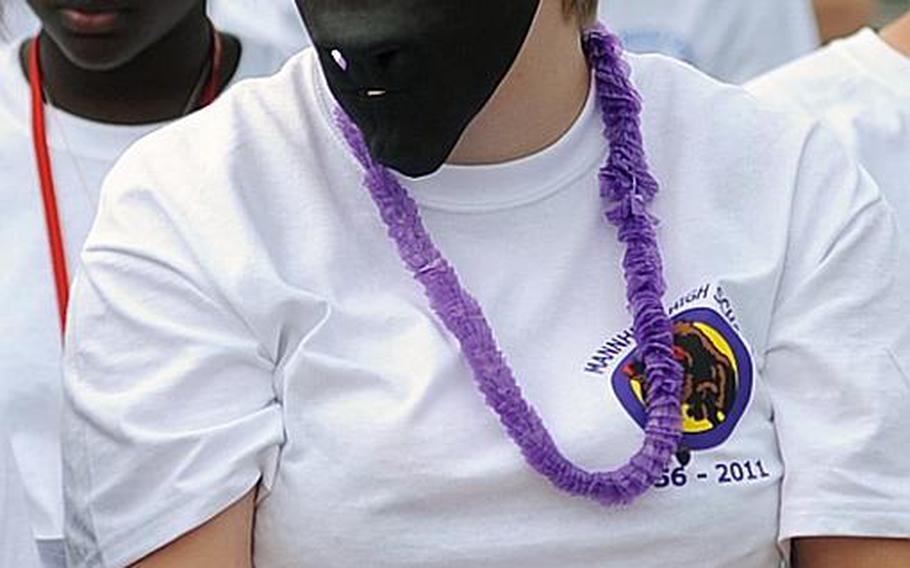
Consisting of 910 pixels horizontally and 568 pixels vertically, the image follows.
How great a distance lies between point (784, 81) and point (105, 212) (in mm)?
1301

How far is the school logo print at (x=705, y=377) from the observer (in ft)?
7.29

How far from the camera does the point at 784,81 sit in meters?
3.31

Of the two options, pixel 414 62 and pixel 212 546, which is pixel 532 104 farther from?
pixel 212 546

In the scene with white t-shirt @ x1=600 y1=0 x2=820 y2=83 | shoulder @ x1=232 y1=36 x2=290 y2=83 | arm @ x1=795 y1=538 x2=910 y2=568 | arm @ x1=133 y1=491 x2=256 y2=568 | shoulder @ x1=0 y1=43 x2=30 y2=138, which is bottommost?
white t-shirt @ x1=600 y1=0 x2=820 y2=83

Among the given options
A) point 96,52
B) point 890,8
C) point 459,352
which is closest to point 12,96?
point 96,52

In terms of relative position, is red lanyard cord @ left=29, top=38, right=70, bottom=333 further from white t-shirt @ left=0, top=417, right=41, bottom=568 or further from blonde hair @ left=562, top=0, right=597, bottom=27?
blonde hair @ left=562, top=0, right=597, bottom=27

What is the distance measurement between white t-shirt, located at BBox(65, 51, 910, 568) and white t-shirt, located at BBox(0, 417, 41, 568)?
5 centimetres

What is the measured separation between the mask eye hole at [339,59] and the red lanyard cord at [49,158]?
2.85 ft

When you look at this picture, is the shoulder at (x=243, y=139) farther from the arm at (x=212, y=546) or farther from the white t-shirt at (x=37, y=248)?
the white t-shirt at (x=37, y=248)

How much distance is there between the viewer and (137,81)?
11.0ft

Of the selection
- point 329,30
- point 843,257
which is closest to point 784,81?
point 843,257

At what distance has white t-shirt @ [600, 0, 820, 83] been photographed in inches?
146

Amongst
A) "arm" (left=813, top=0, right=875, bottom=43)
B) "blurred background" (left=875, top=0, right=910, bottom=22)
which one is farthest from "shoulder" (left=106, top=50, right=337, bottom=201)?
"blurred background" (left=875, top=0, right=910, bottom=22)

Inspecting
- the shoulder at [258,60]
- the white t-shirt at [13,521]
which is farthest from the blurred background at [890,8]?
the white t-shirt at [13,521]
